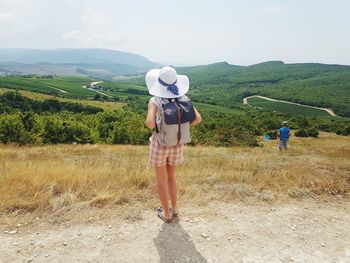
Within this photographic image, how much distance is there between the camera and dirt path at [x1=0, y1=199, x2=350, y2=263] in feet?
12.0

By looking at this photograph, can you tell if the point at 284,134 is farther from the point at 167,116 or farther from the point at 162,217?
the point at 167,116

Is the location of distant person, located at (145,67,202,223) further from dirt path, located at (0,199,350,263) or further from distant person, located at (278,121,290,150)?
distant person, located at (278,121,290,150)

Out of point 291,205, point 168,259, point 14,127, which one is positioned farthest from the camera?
point 14,127

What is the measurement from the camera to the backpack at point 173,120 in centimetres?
391

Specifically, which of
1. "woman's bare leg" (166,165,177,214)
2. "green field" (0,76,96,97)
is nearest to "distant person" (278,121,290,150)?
"woman's bare leg" (166,165,177,214)

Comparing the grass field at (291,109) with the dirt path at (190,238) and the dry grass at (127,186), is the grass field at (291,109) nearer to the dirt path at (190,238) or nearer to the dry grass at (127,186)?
the dry grass at (127,186)

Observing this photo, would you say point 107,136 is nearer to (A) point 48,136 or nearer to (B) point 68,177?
(A) point 48,136

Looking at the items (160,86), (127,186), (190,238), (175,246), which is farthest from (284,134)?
(175,246)

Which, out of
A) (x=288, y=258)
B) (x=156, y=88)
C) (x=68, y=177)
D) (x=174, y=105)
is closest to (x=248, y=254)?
(x=288, y=258)

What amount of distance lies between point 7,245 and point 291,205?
13.2 feet

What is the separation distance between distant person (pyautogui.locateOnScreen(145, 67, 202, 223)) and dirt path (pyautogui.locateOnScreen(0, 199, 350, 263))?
2.55 feet

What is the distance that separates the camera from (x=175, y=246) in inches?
152

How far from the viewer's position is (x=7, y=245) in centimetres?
373

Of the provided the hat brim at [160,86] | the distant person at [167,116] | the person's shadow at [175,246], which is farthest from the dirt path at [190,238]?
the hat brim at [160,86]
